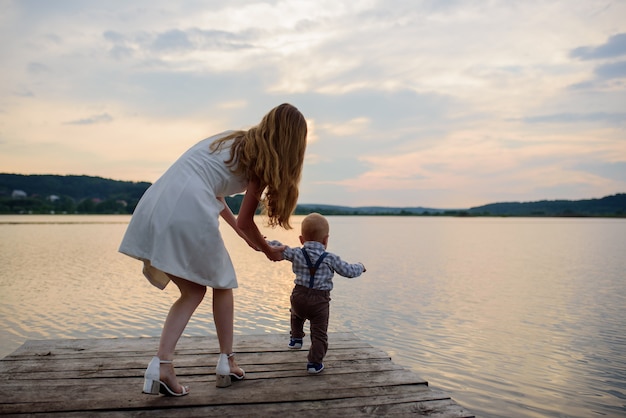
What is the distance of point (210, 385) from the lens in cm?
324

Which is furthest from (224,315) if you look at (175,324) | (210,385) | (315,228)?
(315,228)

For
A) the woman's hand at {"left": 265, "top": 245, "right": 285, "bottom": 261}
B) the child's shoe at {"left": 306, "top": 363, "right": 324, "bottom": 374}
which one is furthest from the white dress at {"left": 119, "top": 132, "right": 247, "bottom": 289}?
the child's shoe at {"left": 306, "top": 363, "right": 324, "bottom": 374}

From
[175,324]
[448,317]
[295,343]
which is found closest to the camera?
[175,324]

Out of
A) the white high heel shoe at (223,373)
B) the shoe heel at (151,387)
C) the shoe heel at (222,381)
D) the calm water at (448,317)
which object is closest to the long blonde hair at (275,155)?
the white high heel shoe at (223,373)

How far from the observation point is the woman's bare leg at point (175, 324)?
295 cm

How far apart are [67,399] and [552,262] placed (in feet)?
57.6

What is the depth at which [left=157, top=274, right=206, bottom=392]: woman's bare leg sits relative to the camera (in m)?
2.95

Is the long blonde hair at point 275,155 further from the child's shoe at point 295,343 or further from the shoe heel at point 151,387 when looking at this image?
the child's shoe at point 295,343

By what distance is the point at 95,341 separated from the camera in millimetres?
4328

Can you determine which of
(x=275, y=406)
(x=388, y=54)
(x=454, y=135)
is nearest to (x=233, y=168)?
(x=275, y=406)

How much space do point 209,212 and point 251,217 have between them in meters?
0.33

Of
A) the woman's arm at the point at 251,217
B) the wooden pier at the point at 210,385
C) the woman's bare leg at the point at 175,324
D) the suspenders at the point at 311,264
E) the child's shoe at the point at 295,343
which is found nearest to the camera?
the wooden pier at the point at 210,385

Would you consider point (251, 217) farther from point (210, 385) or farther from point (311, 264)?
point (210, 385)

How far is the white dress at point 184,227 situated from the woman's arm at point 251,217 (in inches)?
6.9
